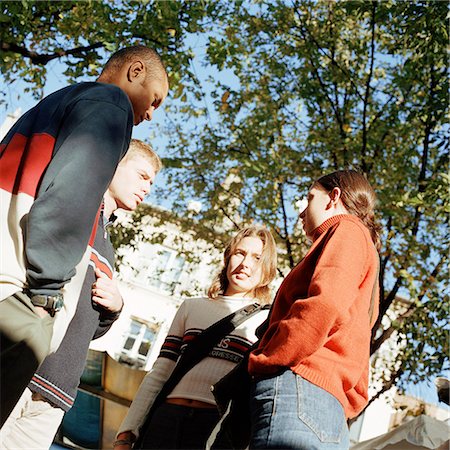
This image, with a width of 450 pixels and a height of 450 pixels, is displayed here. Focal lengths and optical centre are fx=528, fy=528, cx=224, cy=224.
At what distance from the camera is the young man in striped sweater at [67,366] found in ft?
7.53

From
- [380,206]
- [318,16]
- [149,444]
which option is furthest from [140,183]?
[318,16]

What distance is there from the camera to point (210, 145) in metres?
11.1

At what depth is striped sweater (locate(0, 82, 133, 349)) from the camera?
1652 mm

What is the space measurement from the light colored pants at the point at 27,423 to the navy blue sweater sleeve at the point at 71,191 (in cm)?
88

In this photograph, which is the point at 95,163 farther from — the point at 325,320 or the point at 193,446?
the point at 193,446

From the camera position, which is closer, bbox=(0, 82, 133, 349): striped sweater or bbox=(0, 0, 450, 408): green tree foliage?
bbox=(0, 82, 133, 349): striped sweater

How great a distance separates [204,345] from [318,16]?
944 centimetres

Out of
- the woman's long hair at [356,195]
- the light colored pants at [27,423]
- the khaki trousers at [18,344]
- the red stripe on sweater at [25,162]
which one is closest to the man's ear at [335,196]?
the woman's long hair at [356,195]

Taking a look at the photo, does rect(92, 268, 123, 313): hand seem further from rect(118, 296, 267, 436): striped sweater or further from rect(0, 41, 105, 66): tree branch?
rect(0, 41, 105, 66): tree branch

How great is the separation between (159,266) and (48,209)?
18211 millimetres

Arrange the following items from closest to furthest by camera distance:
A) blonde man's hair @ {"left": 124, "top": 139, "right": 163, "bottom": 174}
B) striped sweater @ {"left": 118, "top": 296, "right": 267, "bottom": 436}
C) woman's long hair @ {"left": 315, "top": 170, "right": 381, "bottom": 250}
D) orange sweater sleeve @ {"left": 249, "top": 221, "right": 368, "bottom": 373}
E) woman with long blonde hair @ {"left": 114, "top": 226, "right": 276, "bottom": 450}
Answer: orange sweater sleeve @ {"left": 249, "top": 221, "right": 368, "bottom": 373}
woman's long hair @ {"left": 315, "top": 170, "right": 381, "bottom": 250}
woman with long blonde hair @ {"left": 114, "top": 226, "right": 276, "bottom": 450}
striped sweater @ {"left": 118, "top": 296, "right": 267, "bottom": 436}
blonde man's hair @ {"left": 124, "top": 139, "right": 163, "bottom": 174}

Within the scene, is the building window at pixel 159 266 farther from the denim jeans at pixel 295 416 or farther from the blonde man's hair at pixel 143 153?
the denim jeans at pixel 295 416

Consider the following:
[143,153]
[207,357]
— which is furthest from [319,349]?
[143,153]

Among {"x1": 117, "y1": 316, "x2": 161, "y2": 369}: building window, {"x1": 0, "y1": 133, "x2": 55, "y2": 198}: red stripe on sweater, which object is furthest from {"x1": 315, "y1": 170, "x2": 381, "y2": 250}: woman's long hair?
{"x1": 117, "y1": 316, "x2": 161, "y2": 369}: building window
